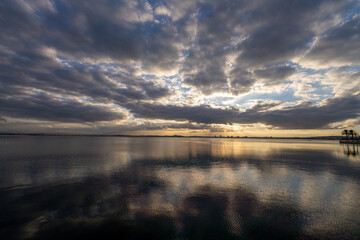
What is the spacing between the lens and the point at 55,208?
1452cm

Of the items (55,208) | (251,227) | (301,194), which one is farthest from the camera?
(301,194)

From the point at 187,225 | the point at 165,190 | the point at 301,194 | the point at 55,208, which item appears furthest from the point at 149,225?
the point at 301,194

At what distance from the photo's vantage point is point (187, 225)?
482 inches

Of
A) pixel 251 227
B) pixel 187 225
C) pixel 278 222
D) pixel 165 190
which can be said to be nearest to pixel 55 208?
pixel 165 190

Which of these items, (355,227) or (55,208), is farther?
(55,208)

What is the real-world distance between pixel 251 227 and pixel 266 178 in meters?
16.0

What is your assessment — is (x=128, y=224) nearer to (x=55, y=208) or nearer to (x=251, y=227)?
(x=55, y=208)

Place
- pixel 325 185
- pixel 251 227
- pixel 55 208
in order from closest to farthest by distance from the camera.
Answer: pixel 251 227 < pixel 55 208 < pixel 325 185

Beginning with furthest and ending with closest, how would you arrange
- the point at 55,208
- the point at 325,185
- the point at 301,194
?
1. the point at 325,185
2. the point at 301,194
3. the point at 55,208

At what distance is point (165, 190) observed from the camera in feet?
64.5

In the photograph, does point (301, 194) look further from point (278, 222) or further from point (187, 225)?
point (187, 225)

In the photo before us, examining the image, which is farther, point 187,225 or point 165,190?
point 165,190

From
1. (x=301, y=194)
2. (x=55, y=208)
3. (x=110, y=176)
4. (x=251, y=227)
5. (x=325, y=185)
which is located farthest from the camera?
(x=110, y=176)

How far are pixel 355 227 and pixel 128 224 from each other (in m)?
17.3
